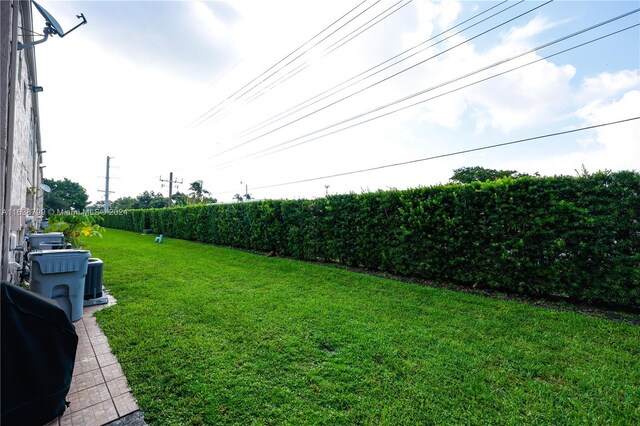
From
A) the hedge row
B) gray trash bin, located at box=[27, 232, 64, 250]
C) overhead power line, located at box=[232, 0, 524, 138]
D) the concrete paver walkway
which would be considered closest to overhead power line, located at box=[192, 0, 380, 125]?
overhead power line, located at box=[232, 0, 524, 138]

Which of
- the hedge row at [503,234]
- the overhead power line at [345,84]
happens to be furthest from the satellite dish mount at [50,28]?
the overhead power line at [345,84]

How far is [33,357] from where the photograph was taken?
147 cm

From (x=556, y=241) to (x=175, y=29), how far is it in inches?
410

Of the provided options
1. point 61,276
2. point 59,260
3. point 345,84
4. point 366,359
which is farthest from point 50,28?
point 345,84

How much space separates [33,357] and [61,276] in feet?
6.98

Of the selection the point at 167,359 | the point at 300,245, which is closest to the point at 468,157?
the point at 300,245

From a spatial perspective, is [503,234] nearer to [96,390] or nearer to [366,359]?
[366,359]

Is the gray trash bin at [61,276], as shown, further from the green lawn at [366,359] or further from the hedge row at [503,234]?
the hedge row at [503,234]

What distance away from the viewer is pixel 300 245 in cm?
820

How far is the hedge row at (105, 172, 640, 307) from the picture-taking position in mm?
3721

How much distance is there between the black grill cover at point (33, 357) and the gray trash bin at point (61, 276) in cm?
195

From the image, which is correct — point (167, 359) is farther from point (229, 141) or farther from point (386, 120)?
point (229, 141)

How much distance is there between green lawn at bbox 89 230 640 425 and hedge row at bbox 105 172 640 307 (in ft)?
2.36

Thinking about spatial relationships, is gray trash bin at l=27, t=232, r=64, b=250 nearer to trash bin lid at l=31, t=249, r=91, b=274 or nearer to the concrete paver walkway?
trash bin lid at l=31, t=249, r=91, b=274
